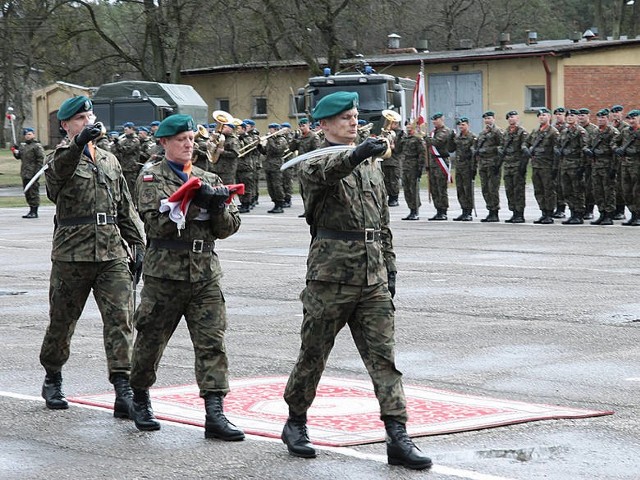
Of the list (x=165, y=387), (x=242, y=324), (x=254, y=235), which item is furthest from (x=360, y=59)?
(x=165, y=387)

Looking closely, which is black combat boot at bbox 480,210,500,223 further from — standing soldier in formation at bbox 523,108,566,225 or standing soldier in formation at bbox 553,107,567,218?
standing soldier in formation at bbox 553,107,567,218

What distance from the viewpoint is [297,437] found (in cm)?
705

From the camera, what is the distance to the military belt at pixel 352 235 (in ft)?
23.2

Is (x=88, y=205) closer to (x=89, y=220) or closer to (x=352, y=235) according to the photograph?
(x=89, y=220)

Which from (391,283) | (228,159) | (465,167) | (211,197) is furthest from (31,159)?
(391,283)

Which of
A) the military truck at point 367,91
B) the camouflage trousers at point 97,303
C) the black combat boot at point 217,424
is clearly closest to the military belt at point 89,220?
the camouflage trousers at point 97,303

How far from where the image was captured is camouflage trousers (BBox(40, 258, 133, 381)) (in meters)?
8.27

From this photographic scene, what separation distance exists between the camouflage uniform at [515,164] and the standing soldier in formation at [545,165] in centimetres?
19

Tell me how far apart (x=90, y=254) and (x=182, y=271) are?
1.03 m

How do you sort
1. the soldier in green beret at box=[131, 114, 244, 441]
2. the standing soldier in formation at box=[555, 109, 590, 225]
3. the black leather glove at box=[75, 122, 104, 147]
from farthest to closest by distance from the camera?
the standing soldier in formation at box=[555, 109, 590, 225]
the black leather glove at box=[75, 122, 104, 147]
the soldier in green beret at box=[131, 114, 244, 441]

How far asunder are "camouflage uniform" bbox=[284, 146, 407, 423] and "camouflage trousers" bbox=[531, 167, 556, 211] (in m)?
17.8

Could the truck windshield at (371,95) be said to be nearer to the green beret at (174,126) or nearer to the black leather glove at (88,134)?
the black leather glove at (88,134)

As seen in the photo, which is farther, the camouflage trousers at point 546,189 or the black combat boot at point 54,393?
the camouflage trousers at point 546,189

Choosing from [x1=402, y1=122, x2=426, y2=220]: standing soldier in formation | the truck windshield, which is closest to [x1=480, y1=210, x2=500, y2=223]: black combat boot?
[x1=402, y1=122, x2=426, y2=220]: standing soldier in formation
